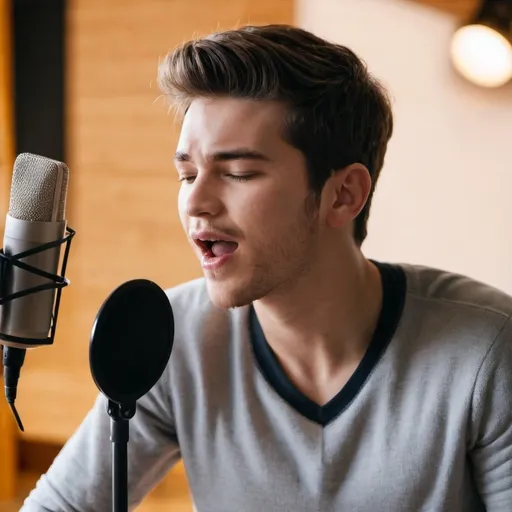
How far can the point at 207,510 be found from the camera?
53.1 inches

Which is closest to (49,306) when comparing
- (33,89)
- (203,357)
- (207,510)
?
(203,357)

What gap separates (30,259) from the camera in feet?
2.98

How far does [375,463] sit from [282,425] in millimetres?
154

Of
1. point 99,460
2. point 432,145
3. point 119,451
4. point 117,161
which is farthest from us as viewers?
point 117,161

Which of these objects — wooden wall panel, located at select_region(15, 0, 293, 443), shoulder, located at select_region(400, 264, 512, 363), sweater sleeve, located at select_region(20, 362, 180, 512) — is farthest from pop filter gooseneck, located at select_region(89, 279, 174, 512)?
wooden wall panel, located at select_region(15, 0, 293, 443)

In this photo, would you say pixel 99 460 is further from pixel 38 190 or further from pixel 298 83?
pixel 298 83

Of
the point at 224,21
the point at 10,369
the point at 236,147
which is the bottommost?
the point at 10,369

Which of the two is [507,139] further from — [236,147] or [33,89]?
[33,89]

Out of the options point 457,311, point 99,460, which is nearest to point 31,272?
point 99,460

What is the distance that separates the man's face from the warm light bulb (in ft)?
3.39

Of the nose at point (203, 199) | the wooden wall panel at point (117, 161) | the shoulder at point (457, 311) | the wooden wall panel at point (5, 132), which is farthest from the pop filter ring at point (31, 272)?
the wooden wall panel at point (5, 132)

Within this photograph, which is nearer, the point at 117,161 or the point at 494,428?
the point at 494,428

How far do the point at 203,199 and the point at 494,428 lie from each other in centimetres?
53

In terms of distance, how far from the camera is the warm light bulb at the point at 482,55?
205 centimetres
